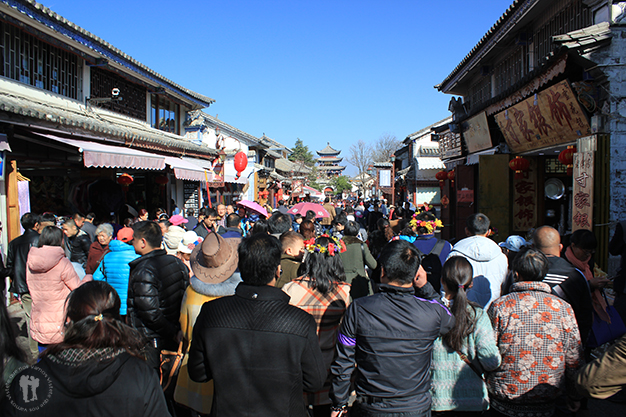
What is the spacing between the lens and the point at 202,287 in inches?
110

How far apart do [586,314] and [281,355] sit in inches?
100.0

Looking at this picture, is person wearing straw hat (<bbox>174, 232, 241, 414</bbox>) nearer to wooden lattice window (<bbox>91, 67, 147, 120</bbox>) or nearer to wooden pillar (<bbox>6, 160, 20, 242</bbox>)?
wooden pillar (<bbox>6, 160, 20, 242</bbox>)

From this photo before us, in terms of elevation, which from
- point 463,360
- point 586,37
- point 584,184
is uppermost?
point 586,37

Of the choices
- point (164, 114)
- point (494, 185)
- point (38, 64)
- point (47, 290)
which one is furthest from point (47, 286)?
point (164, 114)

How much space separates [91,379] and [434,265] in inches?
148

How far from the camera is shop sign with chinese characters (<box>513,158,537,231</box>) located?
1012cm

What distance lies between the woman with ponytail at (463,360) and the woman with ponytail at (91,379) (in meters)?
1.73

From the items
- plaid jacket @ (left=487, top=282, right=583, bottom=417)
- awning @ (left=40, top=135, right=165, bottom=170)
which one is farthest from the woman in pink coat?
plaid jacket @ (left=487, top=282, right=583, bottom=417)

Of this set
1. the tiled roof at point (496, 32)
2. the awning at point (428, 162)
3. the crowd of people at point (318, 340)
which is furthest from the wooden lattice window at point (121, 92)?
the awning at point (428, 162)

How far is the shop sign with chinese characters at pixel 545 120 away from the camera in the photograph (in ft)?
22.1

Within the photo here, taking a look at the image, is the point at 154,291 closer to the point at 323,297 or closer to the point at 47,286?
the point at 323,297

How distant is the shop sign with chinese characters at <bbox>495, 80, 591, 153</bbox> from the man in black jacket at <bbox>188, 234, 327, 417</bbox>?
6.62 metres

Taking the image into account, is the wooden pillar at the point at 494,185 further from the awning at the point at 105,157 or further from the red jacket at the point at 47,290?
the red jacket at the point at 47,290

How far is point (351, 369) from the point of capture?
2.38m
